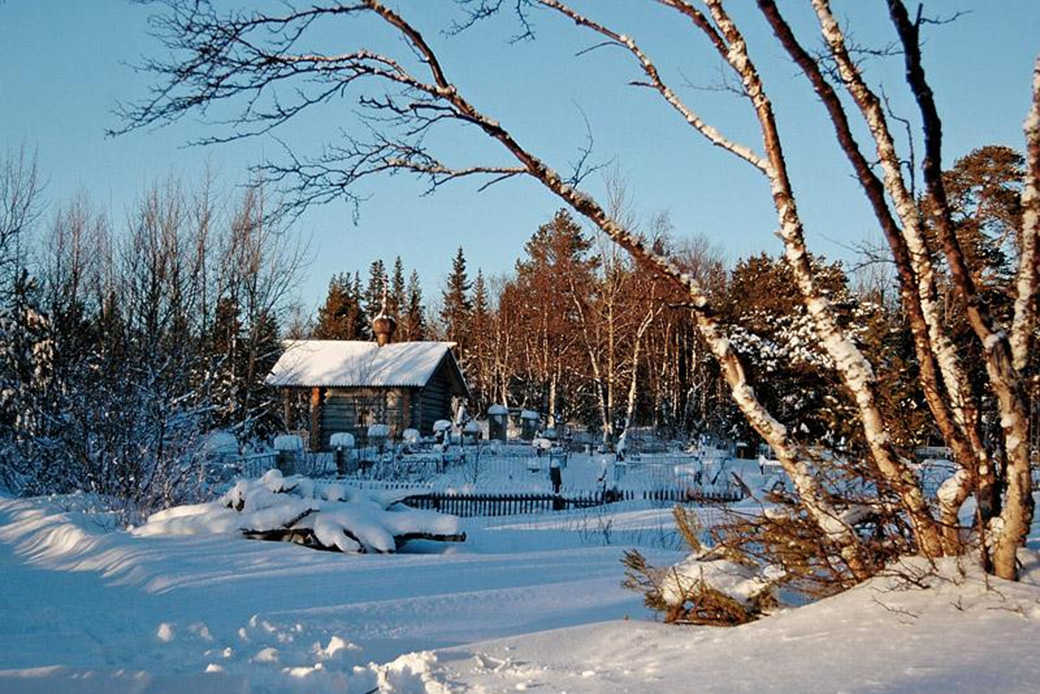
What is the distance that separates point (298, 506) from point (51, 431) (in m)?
9.25

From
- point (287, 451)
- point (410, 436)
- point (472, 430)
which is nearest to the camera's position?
point (287, 451)

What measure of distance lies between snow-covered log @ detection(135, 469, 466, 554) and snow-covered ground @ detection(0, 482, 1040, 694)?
0.55 metres

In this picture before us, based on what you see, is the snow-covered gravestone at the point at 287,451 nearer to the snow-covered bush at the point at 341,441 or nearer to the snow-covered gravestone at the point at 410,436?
the snow-covered bush at the point at 341,441

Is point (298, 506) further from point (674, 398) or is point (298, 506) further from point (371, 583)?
point (674, 398)

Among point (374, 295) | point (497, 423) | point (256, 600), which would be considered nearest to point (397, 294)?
point (374, 295)

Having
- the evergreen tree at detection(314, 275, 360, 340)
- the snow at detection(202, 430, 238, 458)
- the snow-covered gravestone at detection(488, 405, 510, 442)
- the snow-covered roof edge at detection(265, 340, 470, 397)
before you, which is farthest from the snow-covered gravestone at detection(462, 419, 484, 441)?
the evergreen tree at detection(314, 275, 360, 340)

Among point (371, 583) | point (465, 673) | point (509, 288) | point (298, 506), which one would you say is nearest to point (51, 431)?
point (298, 506)

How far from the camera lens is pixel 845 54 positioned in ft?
18.6

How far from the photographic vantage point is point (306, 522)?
34.5 feet

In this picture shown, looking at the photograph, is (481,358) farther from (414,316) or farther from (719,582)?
(719,582)

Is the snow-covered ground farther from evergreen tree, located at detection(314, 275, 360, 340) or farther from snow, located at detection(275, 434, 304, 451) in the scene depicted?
evergreen tree, located at detection(314, 275, 360, 340)

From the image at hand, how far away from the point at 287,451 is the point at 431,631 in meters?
16.6

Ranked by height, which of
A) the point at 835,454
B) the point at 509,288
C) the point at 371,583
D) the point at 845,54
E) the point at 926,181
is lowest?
the point at 371,583

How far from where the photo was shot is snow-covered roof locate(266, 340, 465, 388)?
31.3 metres
